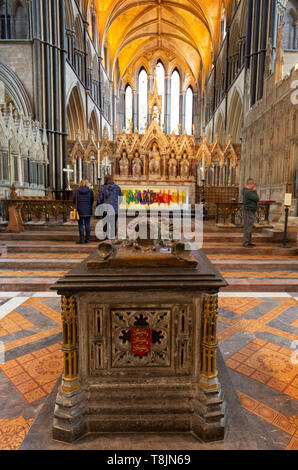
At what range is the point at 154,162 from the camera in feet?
38.7

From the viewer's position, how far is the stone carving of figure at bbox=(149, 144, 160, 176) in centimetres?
1180

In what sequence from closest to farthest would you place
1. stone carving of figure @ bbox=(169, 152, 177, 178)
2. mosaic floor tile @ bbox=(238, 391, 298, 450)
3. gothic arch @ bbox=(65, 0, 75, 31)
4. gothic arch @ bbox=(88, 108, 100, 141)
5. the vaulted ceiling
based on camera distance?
mosaic floor tile @ bbox=(238, 391, 298, 450) → stone carving of figure @ bbox=(169, 152, 177, 178) → gothic arch @ bbox=(65, 0, 75, 31) → gothic arch @ bbox=(88, 108, 100, 141) → the vaulted ceiling

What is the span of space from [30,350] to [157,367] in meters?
1.45

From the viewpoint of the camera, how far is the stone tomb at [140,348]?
62.4 inches

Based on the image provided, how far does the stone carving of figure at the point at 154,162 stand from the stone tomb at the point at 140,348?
1050 cm

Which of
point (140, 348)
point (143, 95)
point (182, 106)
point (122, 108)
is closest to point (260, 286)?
point (140, 348)

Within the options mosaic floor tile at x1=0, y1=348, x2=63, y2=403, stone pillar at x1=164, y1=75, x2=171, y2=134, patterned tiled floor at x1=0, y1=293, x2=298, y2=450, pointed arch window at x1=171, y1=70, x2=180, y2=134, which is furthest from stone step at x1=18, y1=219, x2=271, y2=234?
pointed arch window at x1=171, y1=70, x2=180, y2=134

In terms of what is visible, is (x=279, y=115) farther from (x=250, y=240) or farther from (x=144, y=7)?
(x=144, y=7)

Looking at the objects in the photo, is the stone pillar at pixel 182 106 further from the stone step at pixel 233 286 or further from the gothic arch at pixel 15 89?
the stone step at pixel 233 286

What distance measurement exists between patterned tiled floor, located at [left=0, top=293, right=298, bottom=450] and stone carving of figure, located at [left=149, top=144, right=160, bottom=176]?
873 centimetres

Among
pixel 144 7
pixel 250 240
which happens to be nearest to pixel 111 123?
pixel 144 7

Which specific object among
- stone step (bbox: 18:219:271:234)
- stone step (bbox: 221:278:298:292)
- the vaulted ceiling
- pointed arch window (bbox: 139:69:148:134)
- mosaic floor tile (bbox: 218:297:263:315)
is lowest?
mosaic floor tile (bbox: 218:297:263:315)

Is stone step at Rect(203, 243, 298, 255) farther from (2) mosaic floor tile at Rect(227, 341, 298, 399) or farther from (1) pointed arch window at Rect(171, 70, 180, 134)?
(1) pointed arch window at Rect(171, 70, 180, 134)

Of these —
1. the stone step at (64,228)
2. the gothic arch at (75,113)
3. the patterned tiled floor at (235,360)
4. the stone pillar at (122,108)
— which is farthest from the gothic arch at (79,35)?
the patterned tiled floor at (235,360)
